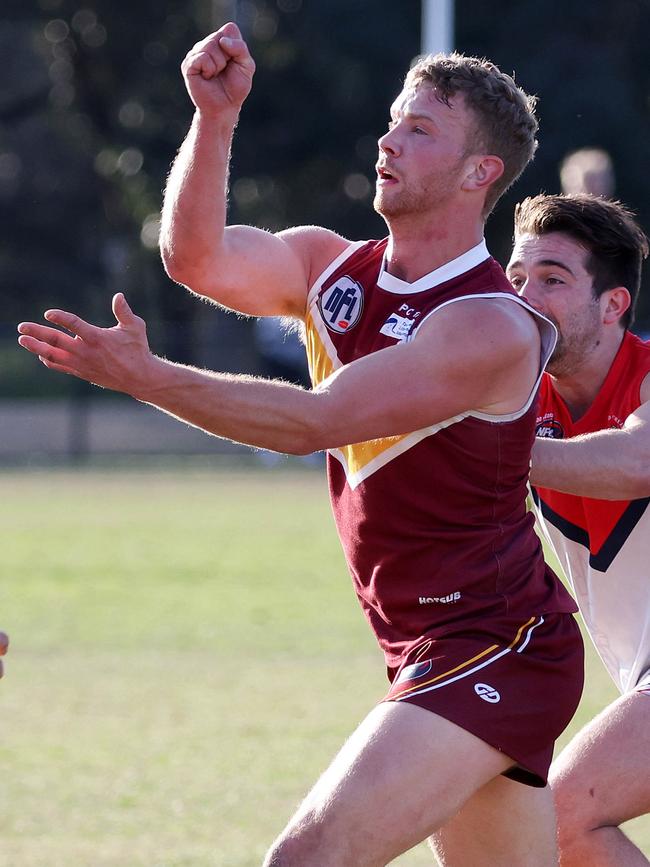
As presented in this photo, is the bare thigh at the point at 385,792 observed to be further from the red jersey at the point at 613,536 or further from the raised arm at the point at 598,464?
the red jersey at the point at 613,536

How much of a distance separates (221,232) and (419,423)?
2.75ft

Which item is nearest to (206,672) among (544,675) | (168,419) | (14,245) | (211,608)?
(211,608)

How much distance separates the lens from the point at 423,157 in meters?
4.04

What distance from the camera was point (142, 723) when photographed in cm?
845

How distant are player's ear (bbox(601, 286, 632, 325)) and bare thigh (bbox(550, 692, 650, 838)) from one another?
3.96 feet

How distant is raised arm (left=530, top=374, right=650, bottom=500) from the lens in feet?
14.0

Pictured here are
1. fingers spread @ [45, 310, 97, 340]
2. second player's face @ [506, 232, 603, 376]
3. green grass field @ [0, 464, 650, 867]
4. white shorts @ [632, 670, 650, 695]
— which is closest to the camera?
fingers spread @ [45, 310, 97, 340]

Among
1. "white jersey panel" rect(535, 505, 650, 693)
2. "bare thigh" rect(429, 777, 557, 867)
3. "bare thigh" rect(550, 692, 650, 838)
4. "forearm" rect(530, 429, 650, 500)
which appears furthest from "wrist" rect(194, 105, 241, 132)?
"bare thigh" rect(550, 692, 650, 838)

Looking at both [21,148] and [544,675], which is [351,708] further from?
[21,148]

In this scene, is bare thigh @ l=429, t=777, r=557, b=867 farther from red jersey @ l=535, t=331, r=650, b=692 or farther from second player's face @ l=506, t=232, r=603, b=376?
second player's face @ l=506, t=232, r=603, b=376

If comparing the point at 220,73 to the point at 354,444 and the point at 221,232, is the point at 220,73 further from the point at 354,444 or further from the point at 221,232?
the point at 354,444

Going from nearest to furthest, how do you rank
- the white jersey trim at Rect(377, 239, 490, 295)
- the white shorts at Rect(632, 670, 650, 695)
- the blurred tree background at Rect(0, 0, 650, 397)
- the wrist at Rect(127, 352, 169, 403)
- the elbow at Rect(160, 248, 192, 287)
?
the wrist at Rect(127, 352, 169, 403) → the white jersey trim at Rect(377, 239, 490, 295) → the elbow at Rect(160, 248, 192, 287) → the white shorts at Rect(632, 670, 650, 695) → the blurred tree background at Rect(0, 0, 650, 397)

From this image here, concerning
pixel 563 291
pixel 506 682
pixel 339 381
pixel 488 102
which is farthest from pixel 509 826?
pixel 488 102

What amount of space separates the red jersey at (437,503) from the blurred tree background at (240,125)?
26244mm
